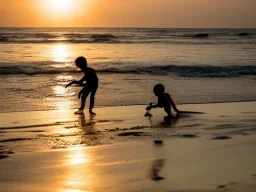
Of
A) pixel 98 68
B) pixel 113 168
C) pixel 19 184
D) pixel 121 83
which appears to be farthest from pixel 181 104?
pixel 98 68

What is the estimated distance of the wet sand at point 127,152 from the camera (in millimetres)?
5172

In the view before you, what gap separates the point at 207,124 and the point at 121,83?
883 cm

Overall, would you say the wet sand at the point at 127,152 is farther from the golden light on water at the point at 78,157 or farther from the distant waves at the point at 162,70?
the distant waves at the point at 162,70

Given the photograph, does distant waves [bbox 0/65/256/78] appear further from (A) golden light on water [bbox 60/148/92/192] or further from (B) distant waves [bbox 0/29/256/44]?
(B) distant waves [bbox 0/29/256/44]

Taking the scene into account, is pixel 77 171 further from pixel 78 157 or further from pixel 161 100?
pixel 161 100

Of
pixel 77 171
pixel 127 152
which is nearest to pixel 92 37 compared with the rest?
pixel 127 152

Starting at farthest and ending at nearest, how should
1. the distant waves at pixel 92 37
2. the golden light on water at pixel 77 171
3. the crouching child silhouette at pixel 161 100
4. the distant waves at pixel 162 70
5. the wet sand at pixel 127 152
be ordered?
the distant waves at pixel 92 37, the distant waves at pixel 162 70, the crouching child silhouette at pixel 161 100, the wet sand at pixel 127 152, the golden light on water at pixel 77 171

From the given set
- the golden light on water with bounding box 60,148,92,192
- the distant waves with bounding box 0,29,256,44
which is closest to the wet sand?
the golden light on water with bounding box 60,148,92,192

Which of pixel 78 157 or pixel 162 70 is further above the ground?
pixel 162 70

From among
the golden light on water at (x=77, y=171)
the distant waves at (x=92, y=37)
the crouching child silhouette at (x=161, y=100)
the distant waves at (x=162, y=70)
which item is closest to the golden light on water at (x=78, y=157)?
the golden light on water at (x=77, y=171)

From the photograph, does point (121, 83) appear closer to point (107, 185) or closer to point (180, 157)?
point (180, 157)

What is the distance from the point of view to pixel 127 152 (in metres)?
6.65

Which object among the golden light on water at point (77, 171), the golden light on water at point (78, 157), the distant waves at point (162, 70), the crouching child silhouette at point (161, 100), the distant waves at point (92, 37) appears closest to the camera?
the golden light on water at point (77, 171)

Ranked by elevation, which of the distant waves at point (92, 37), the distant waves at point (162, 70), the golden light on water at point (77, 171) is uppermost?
the distant waves at point (92, 37)
